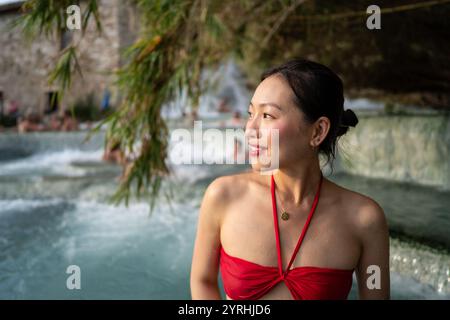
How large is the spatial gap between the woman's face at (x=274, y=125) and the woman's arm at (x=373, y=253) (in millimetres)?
265

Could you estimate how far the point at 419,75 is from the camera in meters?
6.86

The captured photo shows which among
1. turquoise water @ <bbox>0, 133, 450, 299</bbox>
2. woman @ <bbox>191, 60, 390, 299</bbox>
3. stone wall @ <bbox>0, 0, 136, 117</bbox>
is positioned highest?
stone wall @ <bbox>0, 0, 136, 117</bbox>

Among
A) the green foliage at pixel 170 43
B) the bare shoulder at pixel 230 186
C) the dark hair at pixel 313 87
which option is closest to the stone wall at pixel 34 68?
the green foliage at pixel 170 43

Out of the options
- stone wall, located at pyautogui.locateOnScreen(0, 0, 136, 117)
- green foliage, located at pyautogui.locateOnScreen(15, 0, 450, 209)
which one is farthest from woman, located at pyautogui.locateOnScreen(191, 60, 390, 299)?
stone wall, located at pyautogui.locateOnScreen(0, 0, 136, 117)

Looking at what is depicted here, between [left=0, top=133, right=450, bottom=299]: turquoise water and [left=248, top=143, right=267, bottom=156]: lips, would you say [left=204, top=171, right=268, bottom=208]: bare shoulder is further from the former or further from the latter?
[left=0, top=133, right=450, bottom=299]: turquoise water

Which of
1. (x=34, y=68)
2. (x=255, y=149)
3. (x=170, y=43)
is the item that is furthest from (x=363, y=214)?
(x=34, y=68)

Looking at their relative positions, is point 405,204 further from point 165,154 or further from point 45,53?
point 45,53

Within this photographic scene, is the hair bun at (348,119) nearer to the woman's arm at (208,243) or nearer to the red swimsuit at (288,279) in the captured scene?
the red swimsuit at (288,279)

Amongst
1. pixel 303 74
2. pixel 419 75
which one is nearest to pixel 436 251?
pixel 303 74

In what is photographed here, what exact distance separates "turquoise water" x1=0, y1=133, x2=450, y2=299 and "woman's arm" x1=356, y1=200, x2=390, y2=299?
2.18 metres

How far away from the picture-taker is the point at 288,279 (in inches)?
47.3

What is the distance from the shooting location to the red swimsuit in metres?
1.19

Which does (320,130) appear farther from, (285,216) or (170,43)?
(170,43)

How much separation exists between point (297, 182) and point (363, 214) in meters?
0.20
